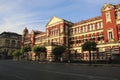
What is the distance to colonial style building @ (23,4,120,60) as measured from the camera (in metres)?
45.7

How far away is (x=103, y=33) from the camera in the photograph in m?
49.0

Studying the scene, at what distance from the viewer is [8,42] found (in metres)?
120

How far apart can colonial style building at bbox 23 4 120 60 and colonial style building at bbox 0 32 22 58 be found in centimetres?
5456

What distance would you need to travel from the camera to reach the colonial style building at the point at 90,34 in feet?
150

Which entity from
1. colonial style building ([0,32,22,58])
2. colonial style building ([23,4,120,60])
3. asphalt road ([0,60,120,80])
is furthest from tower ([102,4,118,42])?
colonial style building ([0,32,22,58])

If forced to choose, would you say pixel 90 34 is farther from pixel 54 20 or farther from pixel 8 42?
pixel 8 42

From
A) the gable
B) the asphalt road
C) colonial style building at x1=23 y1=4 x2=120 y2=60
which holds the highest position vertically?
the gable

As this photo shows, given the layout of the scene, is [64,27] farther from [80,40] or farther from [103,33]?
[103,33]

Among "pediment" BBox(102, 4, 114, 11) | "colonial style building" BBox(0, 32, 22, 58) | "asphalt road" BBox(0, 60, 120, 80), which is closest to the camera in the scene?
"asphalt road" BBox(0, 60, 120, 80)

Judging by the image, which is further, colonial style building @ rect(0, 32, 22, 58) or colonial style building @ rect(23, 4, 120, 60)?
colonial style building @ rect(0, 32, 22, 58)

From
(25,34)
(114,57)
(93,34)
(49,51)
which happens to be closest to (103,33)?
(93,34)

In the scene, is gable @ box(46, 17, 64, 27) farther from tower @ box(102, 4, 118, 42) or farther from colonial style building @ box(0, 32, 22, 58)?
colonial style building @ box(0, 32, 22, 58)

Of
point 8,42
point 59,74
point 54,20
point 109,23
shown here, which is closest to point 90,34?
point 109,23

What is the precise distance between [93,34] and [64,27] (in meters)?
13.0
